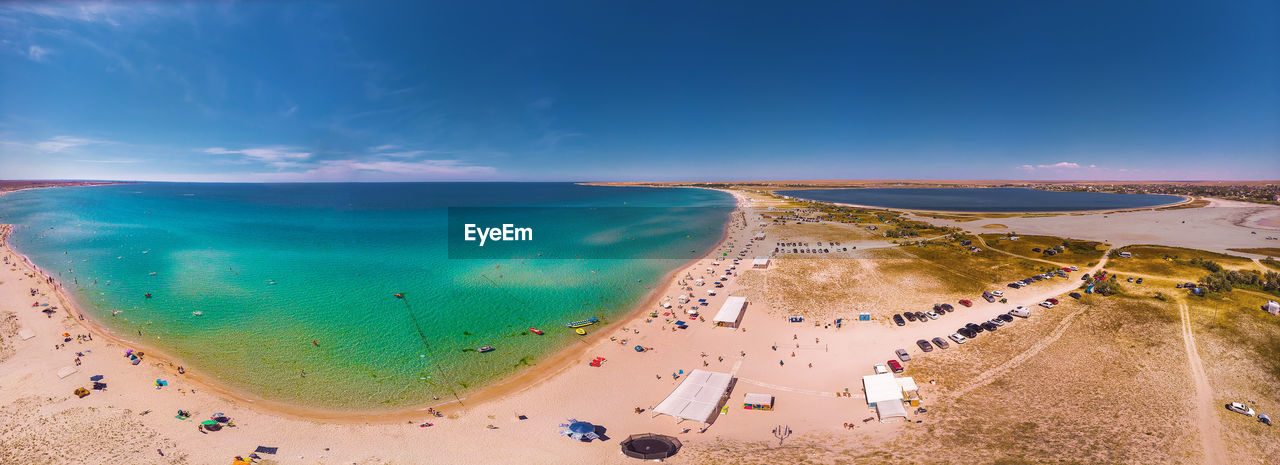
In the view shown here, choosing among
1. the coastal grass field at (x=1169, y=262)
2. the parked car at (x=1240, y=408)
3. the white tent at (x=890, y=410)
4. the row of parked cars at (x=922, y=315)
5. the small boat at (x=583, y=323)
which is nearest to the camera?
the parked car at (x=1240, y=408)

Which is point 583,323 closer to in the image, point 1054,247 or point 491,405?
point 491,405

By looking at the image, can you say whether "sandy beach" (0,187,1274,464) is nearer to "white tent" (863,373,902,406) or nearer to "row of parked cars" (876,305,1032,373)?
"white tent" (863,373,902,406)

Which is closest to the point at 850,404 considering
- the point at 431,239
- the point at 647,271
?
the point at 647,271

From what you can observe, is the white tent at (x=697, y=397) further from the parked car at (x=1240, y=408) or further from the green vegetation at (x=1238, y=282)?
the green vegetation at (x=1238, y=282)

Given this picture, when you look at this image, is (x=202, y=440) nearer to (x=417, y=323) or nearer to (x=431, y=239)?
(x=417, y=323)

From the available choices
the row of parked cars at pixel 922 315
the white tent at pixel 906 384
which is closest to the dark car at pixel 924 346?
the row of parked cars at pixel 922 315

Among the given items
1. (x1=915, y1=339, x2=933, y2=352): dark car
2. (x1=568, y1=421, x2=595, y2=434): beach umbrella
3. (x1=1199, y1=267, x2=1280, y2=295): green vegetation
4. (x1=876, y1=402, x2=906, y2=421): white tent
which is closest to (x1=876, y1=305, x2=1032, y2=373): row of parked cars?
(x1=915, y1=339, x2=933, y2=352): dark car

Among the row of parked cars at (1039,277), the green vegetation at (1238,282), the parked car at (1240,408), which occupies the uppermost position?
the green vegetation at (1238,282)
